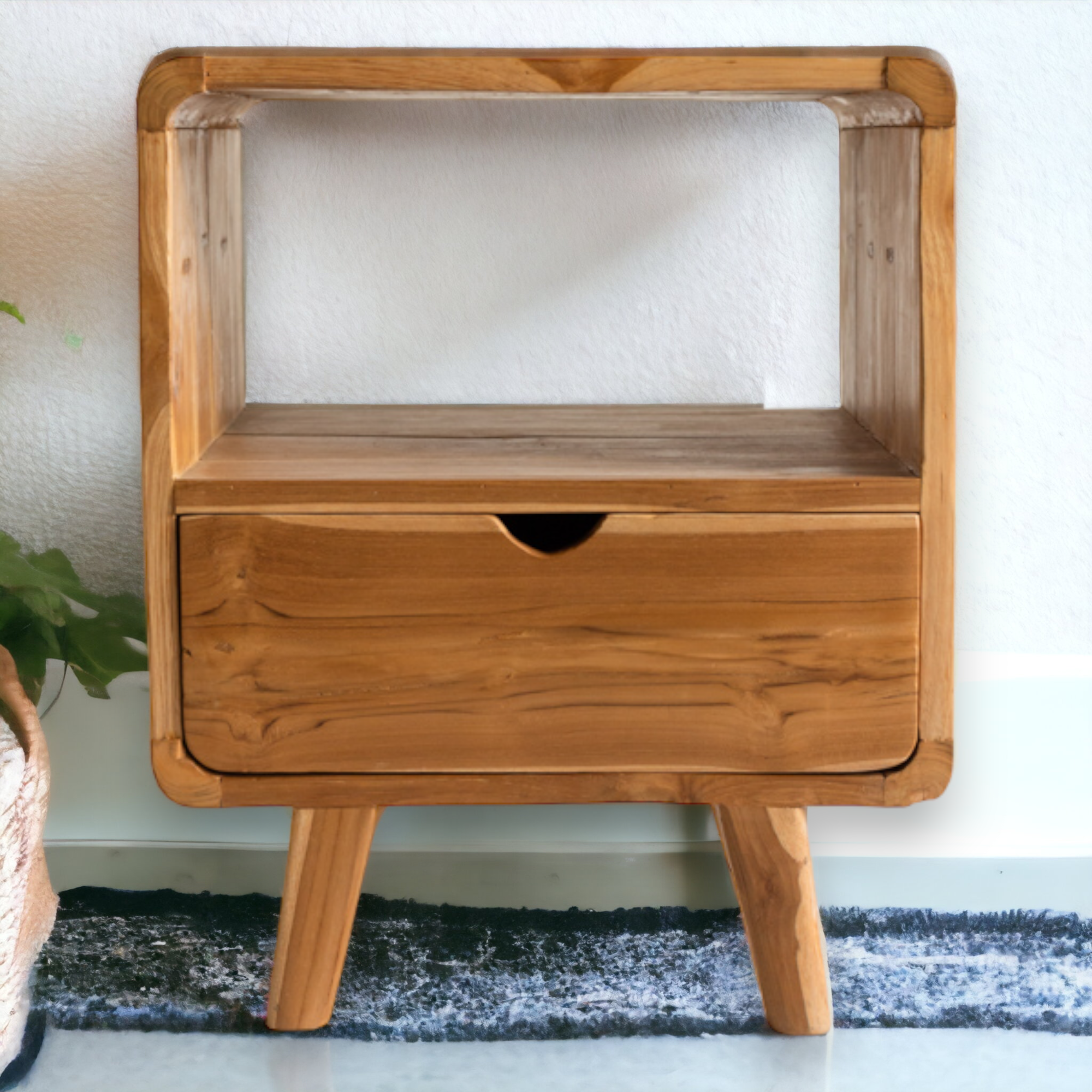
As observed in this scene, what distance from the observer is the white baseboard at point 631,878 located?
106 cm

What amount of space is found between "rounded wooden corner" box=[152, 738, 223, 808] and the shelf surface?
154 millimetres

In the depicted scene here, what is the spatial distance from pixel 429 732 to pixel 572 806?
1.13 ft

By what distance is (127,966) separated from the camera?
0.97 meters

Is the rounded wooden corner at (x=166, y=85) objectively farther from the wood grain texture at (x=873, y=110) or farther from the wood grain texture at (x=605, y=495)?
the wood grain texture at (x=873, y=110)

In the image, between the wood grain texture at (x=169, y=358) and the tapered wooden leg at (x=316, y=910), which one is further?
the tapered wooden leg at (x=316, y=910)

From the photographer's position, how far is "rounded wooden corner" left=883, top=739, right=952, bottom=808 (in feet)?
2.43

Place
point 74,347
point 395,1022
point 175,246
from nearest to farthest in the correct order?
point 175,246
point 395,1022
point 74,347

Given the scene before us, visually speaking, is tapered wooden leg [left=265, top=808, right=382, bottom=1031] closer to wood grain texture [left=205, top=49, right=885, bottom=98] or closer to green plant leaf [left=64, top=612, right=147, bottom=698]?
green plant leaf [left=64, top=612, right=147, bottom=698]

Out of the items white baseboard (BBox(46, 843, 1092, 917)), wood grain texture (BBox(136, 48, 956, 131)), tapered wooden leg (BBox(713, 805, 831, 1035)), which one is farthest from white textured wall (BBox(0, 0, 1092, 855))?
wood grain texture (BBox(136, 48, 956, 131))

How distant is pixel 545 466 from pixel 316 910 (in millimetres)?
378

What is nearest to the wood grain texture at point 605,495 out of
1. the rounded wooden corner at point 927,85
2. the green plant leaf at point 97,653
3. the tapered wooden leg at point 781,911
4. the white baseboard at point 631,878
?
the rounded wooden corner at point 927,85

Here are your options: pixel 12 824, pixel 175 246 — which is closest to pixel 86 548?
pixel 12 824

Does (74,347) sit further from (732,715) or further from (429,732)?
(732,715)

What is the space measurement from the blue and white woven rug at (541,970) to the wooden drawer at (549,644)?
11.3 inches
